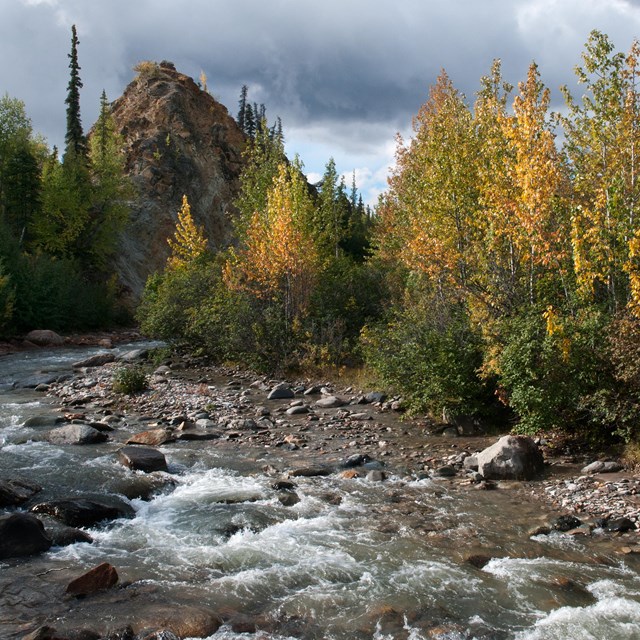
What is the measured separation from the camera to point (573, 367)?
1125 cm

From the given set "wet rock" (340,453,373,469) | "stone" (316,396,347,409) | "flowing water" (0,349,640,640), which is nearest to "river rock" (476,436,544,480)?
"flowing water" (0,349,640,640)

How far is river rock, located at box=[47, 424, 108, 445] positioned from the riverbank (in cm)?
167

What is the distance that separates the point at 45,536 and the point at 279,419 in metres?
8.04

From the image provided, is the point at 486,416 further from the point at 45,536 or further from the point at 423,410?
the point at 45,536

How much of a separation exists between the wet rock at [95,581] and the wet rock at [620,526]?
248 inches

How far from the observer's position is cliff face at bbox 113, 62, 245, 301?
5672 centimetres

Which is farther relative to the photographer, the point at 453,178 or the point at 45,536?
the point at 453,178

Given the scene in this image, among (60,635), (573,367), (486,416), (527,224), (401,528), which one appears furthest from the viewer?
(486,416)

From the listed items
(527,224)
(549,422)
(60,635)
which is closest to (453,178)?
(527,224)

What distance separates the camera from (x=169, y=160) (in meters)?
62.1

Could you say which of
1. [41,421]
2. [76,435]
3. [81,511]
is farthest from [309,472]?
[41,421]

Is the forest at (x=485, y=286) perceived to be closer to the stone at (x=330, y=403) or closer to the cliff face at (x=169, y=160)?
the stone at (x=330, y=403)

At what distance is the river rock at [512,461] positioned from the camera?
10695 mm

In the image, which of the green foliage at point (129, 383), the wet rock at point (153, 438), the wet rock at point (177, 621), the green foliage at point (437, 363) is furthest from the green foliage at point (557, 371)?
the green foliage at point (129, 383)
